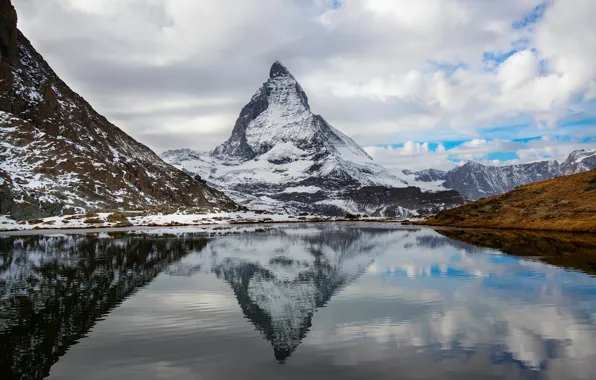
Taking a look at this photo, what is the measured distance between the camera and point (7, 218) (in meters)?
152

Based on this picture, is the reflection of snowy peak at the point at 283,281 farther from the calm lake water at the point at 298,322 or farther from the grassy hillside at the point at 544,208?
the grassy hillside at the point at 544,208

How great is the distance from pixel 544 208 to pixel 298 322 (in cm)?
10175

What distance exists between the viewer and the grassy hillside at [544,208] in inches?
3752

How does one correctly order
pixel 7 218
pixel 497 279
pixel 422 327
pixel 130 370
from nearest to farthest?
1. pixel 130 370
2. pixel 422 327
3. pixel 497 279
4. pixel 7 218

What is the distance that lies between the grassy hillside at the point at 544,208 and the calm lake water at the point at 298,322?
6122 cm

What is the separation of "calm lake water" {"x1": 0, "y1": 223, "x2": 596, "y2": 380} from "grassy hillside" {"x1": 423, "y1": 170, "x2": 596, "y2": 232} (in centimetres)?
6122

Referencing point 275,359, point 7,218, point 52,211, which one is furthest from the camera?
point 52,211

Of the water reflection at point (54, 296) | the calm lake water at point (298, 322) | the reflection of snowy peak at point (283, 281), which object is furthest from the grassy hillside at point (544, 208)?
the water reflection at point (54, 296)

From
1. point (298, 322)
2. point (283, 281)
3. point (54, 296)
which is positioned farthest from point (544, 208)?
point (54, 296)

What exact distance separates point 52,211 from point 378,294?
178 m

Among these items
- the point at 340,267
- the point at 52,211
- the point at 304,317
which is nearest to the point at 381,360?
the point at 304,317

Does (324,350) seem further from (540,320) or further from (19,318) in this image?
(19,318)

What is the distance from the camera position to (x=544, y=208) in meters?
108

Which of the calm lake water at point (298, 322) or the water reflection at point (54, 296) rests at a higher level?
the water reflection at point (54, 296)
